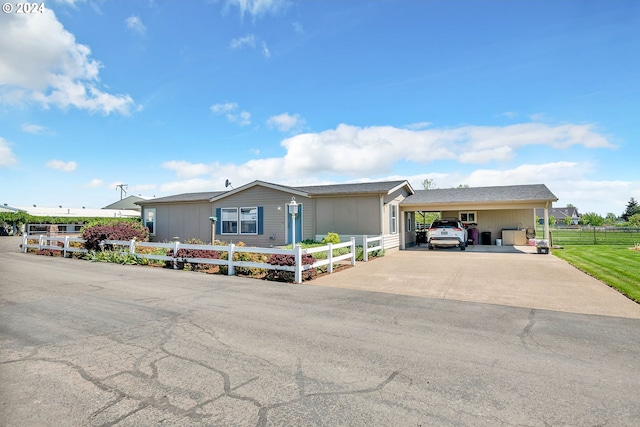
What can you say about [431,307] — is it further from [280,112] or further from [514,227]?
[514,227]

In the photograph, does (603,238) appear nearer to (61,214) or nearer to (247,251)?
(247,251)

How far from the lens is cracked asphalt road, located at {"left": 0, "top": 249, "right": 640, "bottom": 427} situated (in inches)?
109

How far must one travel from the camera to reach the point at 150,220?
73.7 ft

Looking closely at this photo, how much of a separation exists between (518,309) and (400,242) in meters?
13.6

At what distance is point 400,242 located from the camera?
19781mm

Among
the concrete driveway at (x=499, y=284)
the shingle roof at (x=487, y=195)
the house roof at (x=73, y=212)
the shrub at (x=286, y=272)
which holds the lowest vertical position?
the concrete driveway at (x=499, y=284)

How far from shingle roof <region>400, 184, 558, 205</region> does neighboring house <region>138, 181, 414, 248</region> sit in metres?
1.68

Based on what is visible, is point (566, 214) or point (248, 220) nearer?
point (248, 220)

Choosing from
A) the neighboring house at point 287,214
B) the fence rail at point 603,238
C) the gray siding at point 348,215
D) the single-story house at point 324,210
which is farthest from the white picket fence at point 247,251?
the fence rail at point 603,238

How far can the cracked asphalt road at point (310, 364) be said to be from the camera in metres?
2.76

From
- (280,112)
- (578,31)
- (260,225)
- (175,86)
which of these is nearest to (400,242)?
(260,225)

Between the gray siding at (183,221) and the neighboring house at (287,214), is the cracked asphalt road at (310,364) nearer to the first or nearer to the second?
the neighboring house at (287,214)

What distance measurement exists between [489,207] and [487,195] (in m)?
1.25

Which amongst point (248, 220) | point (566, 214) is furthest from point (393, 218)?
point (566, 214)
